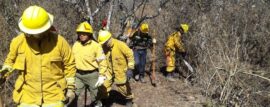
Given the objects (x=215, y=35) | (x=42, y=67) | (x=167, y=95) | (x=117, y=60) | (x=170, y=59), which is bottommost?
(x=167, y=95)

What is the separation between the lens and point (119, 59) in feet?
26.6

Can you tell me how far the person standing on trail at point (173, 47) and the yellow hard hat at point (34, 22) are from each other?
22.5 ft

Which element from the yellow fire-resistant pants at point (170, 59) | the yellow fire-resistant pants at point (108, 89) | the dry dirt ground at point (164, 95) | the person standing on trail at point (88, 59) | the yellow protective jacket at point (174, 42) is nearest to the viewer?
the person standing on trail at point (88, 59)

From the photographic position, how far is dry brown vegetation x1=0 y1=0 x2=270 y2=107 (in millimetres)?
7867

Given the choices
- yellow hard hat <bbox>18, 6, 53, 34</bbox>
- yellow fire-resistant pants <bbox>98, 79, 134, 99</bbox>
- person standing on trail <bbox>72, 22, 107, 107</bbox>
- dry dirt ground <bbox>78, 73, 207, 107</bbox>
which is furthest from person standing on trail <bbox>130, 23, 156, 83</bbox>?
yellow hard hat <bbox>18, 6, 53, 34</bbox>

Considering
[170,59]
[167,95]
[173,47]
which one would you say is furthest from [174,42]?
[167,95]

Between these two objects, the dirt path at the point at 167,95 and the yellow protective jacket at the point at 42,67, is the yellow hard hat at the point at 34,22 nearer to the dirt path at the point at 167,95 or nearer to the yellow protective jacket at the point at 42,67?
the yellow protective jacket at the point at 42,67

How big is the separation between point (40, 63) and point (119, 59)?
11.5ft

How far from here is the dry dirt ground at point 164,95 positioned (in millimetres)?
9250

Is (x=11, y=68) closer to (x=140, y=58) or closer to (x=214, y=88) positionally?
(x=214, y=88)

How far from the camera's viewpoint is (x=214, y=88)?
26.7ft

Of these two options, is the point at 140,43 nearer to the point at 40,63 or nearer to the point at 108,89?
the point at 108,89

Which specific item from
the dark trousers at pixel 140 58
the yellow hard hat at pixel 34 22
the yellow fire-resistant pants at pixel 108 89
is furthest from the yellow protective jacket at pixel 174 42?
the yellow hard hat at pixel 34 22

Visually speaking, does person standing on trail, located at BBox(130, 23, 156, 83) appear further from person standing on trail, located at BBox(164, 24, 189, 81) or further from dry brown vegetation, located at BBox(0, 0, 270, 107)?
dry brown vegetation, located at BBox(0, 0, 270, 107)
